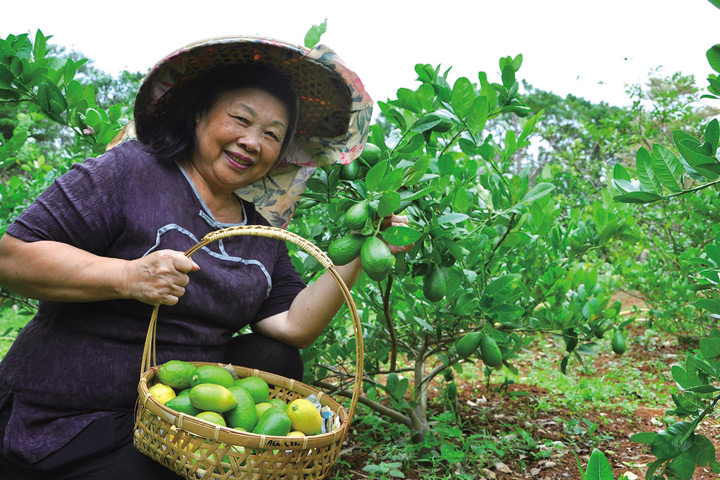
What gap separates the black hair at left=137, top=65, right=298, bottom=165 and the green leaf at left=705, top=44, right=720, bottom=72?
118cm

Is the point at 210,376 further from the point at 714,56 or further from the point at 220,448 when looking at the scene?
the point at 714,56

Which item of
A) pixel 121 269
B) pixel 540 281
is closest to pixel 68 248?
pixel 121 269

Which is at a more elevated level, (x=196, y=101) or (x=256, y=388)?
(x=196, y=101)

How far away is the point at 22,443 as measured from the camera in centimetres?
143

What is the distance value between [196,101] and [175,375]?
90 cm

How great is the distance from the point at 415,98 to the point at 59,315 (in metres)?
1.20

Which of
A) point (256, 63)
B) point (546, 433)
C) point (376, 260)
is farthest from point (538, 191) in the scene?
point (546, 433)

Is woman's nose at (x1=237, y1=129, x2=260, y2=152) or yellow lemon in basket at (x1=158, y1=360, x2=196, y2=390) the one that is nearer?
yellow lemon in basket at (x1=158, y1=360, x2=196, y2=390)

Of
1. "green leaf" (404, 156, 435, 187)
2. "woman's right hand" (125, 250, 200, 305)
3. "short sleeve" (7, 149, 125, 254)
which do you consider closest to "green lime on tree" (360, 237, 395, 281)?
"green leaf" (404, 156, 435, 187)

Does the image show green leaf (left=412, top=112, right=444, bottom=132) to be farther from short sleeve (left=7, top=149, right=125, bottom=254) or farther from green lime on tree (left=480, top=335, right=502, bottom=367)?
short sleeve (left=7, top=149, right=125, bottom=254)

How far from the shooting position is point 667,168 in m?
1.16

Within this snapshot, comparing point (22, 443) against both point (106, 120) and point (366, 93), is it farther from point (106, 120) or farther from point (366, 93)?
point (366, 93)

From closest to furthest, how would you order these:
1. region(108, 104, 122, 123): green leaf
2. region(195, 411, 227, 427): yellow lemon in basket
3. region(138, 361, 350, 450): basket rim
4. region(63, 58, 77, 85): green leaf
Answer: region(138, 361, 350, 450): basket rim → region(195, 411, 227, 427): yellow lemon in basket → region(63, 58, 77, 85): green leaf → region(108, 104, 122, 123): green leaf

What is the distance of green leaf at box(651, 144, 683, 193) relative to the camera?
1.15 m
